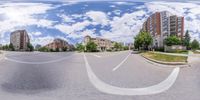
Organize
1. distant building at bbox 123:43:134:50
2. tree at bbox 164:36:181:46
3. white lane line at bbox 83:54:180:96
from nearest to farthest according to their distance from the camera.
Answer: white lane line at bbox 83:54:180:96
tree at bbox 164:36:181:46
distant building at bbox 123:43:134:50

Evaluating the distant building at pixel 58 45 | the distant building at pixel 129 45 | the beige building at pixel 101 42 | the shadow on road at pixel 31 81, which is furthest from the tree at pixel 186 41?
the shadow on road at pixel 31 81

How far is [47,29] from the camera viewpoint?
5.58 ft

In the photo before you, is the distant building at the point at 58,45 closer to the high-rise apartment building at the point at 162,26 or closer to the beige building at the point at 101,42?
the beige building at the point at 101,42

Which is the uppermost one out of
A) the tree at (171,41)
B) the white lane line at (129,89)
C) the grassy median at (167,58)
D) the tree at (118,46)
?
the tree at (171,41)

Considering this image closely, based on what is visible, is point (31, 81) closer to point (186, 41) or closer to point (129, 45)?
point (129, 45)

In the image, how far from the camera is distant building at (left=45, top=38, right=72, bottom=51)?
173 centimetres

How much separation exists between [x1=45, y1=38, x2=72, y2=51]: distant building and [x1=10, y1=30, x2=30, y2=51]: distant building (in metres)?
0.17

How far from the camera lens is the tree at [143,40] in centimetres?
179

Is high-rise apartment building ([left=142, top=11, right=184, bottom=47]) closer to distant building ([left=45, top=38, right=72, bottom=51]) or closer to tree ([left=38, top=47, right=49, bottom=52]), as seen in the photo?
distant building ([left=45, top=38, right=72, bottom=51])

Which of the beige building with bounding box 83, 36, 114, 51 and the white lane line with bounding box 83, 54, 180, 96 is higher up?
the beige building with bounding box 83, 36, 114, 51

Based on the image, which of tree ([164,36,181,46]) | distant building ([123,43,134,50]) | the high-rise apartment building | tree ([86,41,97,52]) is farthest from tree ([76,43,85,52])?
tree ([164,36,181,46])

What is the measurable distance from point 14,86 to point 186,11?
1432mm

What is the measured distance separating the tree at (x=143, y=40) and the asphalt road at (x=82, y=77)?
4.4 inches

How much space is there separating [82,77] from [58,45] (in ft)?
1.01
